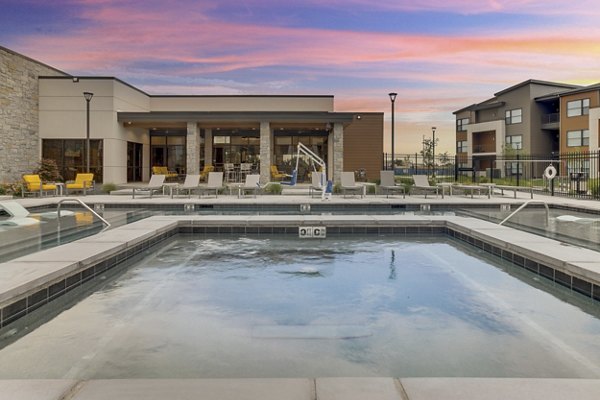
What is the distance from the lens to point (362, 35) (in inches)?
820

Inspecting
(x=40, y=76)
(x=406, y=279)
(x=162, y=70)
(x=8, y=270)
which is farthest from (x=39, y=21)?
(x=406, y=279)

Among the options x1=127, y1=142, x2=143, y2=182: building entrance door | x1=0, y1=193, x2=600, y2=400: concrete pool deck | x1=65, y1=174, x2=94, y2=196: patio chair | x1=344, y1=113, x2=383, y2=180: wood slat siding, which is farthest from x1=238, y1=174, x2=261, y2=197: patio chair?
x1=344, y1=113, x2=383, y2=180: wood slat siding

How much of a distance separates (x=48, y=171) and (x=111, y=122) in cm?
362

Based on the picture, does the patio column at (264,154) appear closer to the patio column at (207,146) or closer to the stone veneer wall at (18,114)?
the patio column at (207,146)

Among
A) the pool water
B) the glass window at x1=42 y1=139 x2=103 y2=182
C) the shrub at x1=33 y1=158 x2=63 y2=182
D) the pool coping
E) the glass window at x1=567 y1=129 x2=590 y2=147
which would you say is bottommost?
the pool water

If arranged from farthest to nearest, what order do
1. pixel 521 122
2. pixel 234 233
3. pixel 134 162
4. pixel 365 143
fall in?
pixel 521 122 → pixel 365 143 → pixel 134 162 → pixel 234 233

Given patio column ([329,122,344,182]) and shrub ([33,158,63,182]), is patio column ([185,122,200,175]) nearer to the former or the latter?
shrub ([33,158,63,182])

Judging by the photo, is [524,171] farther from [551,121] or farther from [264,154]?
[264,154]

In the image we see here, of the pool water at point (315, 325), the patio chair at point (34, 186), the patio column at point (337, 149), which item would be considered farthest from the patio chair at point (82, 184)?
the pool water at point (315, 325)

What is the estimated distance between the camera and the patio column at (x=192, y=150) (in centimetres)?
2275

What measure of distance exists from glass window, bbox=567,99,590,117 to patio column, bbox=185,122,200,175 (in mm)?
29068

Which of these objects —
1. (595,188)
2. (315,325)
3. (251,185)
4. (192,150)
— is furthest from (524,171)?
(315,325)

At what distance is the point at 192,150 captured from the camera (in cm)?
2297

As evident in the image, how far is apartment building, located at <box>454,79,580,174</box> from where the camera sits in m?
40.6
